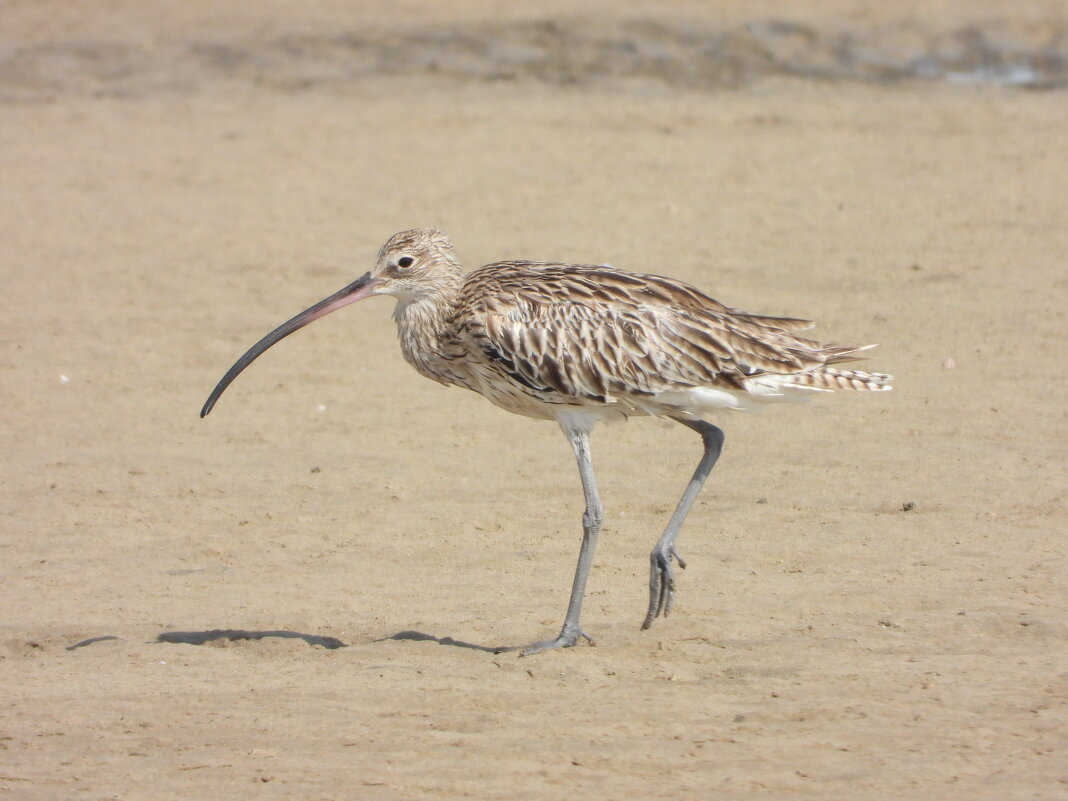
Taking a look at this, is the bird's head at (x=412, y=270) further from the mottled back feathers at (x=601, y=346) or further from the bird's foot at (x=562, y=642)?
the bird's foot at (x=562, y=642)

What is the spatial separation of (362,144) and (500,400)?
921 cm

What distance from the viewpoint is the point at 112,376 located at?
424 inches

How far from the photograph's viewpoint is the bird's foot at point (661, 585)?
6.70 meters

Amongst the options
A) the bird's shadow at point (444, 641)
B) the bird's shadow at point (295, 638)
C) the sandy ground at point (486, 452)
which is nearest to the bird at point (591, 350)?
the bird's shadow at point (444, 641)

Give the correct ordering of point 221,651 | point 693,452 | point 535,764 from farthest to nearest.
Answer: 1. point 693,452
2. point 221,651
3. point 535,764

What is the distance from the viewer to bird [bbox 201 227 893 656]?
6.82m

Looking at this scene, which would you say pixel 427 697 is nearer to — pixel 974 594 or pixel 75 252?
pixel 974 594

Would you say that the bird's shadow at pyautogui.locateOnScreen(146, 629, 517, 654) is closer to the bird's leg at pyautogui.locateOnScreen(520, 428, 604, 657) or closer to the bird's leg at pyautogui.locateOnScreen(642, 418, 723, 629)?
the bird's leg at pyautogui.locateOnScreen(520, 428, 604, 657)

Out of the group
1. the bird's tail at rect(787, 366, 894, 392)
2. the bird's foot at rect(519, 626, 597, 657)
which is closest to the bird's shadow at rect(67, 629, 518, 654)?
the bird's foot at rect(519, 626, 597, 657)

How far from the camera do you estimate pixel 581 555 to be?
675 centimetres

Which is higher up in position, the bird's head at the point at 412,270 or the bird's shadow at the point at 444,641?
the bird's head at the point at 412,270

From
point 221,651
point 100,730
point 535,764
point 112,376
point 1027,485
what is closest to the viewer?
point 535,764

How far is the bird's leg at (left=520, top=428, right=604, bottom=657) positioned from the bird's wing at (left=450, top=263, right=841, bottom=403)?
23 centimetres

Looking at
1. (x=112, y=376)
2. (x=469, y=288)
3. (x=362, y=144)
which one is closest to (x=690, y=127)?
(x=362, y=144)
